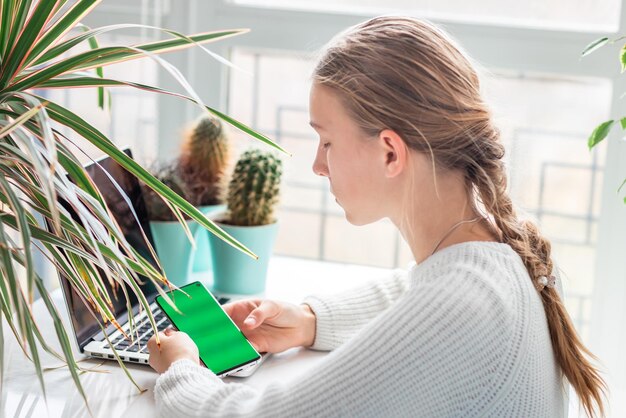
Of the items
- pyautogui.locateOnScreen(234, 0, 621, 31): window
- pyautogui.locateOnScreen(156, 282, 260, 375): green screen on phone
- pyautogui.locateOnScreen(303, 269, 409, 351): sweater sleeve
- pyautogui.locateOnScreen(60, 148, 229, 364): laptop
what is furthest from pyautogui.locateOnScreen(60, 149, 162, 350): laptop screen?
pyautogui.locateOnScreen(234, 0, 621, 31): window

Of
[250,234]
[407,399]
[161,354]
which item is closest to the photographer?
[407,399]

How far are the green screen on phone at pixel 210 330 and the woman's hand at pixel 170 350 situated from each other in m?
0.05

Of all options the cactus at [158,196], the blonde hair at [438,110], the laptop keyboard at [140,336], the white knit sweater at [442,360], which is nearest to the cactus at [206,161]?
the cactus at [158,196]

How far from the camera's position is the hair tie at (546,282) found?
3.94 feet

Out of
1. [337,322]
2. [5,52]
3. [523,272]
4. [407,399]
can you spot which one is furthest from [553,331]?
[5,52]

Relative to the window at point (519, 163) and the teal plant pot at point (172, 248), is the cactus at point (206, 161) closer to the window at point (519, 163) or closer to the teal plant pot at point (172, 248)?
the teal plant pot at point (172, 248)

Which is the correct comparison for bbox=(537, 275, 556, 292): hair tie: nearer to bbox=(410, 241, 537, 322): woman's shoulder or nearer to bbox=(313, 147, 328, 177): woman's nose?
bbox=(410, 241, 537, 322): woman's shoulder

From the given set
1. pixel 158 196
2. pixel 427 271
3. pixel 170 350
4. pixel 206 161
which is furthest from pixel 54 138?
pixel 206 161

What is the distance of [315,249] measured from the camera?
7.91ft

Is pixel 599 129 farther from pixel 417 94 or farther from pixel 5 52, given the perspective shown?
pixel 5 52

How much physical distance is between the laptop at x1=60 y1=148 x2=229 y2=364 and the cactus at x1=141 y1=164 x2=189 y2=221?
1.7 inches

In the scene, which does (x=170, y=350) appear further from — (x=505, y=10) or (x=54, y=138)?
(x=505, y=10)

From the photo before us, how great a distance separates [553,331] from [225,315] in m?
0.54

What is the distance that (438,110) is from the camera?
1159 millimetres
